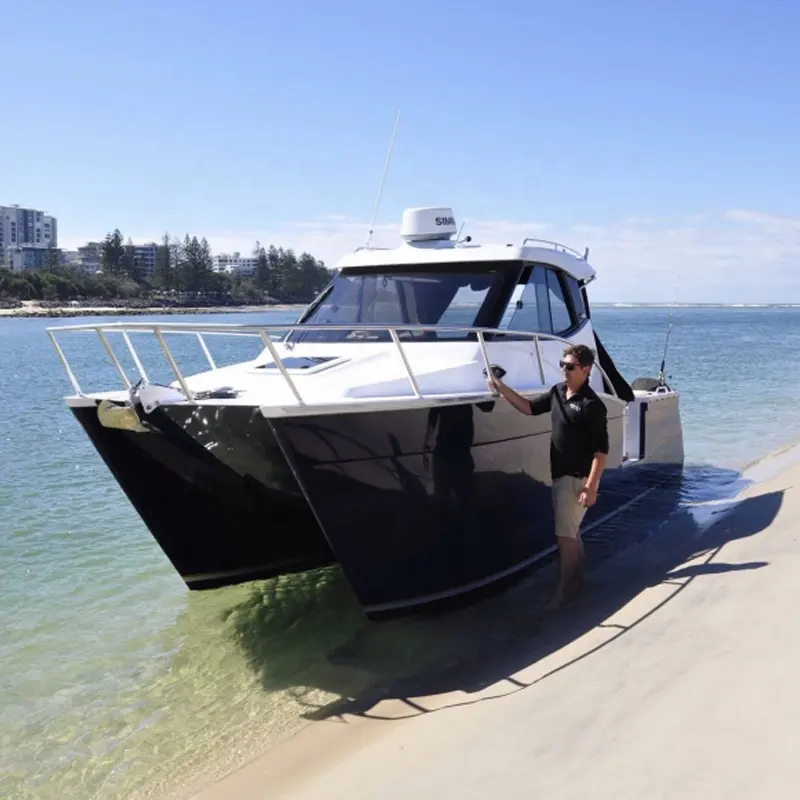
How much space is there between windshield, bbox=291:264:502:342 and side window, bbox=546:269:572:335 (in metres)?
0.93

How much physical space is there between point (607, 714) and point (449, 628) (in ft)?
7.58

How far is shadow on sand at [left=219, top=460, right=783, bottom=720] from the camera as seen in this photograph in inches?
206

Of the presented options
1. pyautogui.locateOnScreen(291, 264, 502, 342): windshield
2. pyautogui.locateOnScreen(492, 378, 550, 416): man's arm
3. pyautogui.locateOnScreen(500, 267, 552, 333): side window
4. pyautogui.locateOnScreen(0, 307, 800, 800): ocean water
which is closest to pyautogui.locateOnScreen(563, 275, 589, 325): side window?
pyautogui.locateOnScreen(500, 267, 552, 333): side window

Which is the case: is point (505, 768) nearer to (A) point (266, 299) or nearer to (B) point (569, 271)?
(B) point (569, 271)

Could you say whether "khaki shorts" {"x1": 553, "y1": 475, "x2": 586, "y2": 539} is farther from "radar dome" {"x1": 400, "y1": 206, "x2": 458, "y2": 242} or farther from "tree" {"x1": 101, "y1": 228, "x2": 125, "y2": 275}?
"tree" {"x1": 101, "y1": 228, "x2": 125, "y2": 275}

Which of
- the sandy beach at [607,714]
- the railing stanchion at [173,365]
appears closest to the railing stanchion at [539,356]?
the sandy beach at [607,714]

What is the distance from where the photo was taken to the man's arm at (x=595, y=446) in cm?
570

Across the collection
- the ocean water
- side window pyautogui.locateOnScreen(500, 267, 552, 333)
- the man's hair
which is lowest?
the ocean water

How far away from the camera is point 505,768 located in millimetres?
3631

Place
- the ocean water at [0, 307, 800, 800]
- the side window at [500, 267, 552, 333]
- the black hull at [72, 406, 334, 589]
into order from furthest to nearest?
the side window at [500, 267, 552, 333] → the black hull at [72, 406, 334, 589] → the ocean water at [0, 307, 800, 800]

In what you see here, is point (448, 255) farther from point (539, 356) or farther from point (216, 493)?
point (216, 493)

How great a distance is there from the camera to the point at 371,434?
17.5ft

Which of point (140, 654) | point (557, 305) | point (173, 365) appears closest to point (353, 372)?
point (173, 365)

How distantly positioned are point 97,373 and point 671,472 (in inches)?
812
